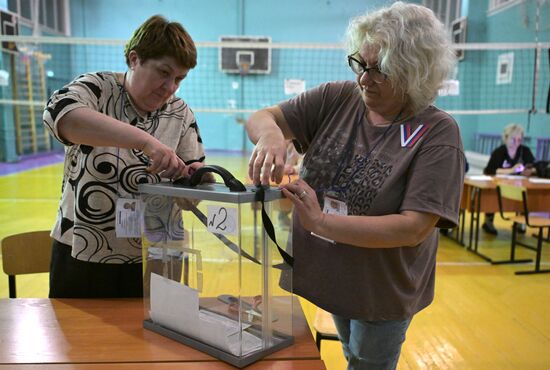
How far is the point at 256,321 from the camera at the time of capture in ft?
3.58

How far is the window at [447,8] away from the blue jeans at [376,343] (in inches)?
395

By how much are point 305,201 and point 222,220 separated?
22 cm

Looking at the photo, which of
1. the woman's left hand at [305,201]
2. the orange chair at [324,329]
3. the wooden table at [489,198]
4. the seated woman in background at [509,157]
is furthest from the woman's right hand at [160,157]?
the seated woman in background at [509,157]

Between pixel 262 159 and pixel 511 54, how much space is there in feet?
28.0

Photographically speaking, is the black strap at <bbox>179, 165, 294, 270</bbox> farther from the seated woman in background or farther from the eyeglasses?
the seated woman in background

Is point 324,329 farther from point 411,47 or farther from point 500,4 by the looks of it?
point 500,4

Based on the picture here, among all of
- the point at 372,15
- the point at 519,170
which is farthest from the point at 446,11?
the point at 372,15

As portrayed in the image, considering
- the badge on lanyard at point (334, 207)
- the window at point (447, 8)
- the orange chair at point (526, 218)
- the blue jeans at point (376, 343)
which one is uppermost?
the window at point (447, 8)

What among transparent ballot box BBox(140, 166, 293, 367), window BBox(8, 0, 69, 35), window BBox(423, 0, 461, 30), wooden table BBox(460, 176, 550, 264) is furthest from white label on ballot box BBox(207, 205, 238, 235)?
window BBox(8, 0, 69, 35)

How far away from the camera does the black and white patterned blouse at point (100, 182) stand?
4.52ft

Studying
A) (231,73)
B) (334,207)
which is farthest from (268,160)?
(231,73)

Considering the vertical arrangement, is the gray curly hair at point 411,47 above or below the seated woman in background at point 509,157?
above

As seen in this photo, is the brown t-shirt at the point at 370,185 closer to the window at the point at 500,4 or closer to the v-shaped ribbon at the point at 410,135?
the v-shaped ribbon at the point at 410,135

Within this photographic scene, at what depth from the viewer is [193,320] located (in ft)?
3.59
